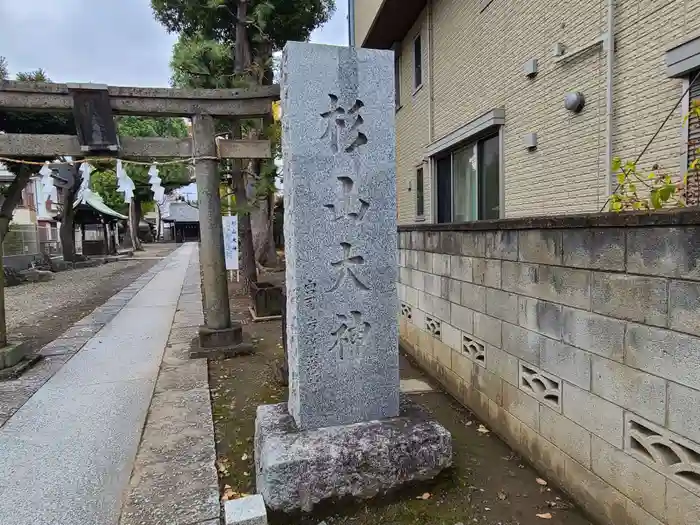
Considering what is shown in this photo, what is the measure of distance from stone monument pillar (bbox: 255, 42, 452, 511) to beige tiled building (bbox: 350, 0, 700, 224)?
3206 mm

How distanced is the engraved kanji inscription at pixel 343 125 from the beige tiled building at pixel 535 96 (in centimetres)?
320

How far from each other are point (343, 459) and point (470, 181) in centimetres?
686

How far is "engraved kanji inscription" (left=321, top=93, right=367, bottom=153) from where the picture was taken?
3107mm

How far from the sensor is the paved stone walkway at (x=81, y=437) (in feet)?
10.0

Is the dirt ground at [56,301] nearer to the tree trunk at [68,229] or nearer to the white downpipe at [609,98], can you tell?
the tree trunk at [68,229]

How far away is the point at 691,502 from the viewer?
6.93 ft

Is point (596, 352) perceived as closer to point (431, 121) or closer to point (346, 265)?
point (346, 265)

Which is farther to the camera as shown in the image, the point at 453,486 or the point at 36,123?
the point at 36,123

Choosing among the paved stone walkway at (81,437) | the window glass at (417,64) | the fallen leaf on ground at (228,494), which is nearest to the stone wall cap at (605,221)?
the fallen leaf on ground at (228,494)

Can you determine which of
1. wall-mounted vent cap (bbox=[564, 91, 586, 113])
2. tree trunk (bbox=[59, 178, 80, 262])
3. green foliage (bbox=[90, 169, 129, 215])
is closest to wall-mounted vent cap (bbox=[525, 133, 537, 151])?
wall-mounted vent cap (bbox=[564, 91, 586, 113])

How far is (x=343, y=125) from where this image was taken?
314cm

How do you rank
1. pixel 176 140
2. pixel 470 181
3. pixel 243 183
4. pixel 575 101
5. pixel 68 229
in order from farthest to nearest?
pixel 68 229, pixel 243 183, pixel 470 181, pixel 176 140, pixel 575 101

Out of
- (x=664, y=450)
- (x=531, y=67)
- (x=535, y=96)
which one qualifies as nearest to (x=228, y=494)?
(x=664, y=450)

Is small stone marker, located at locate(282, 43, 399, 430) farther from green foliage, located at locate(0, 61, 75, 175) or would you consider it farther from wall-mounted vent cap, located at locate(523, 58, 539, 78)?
green foliage, located at locate(0, 61, 75, 175)
